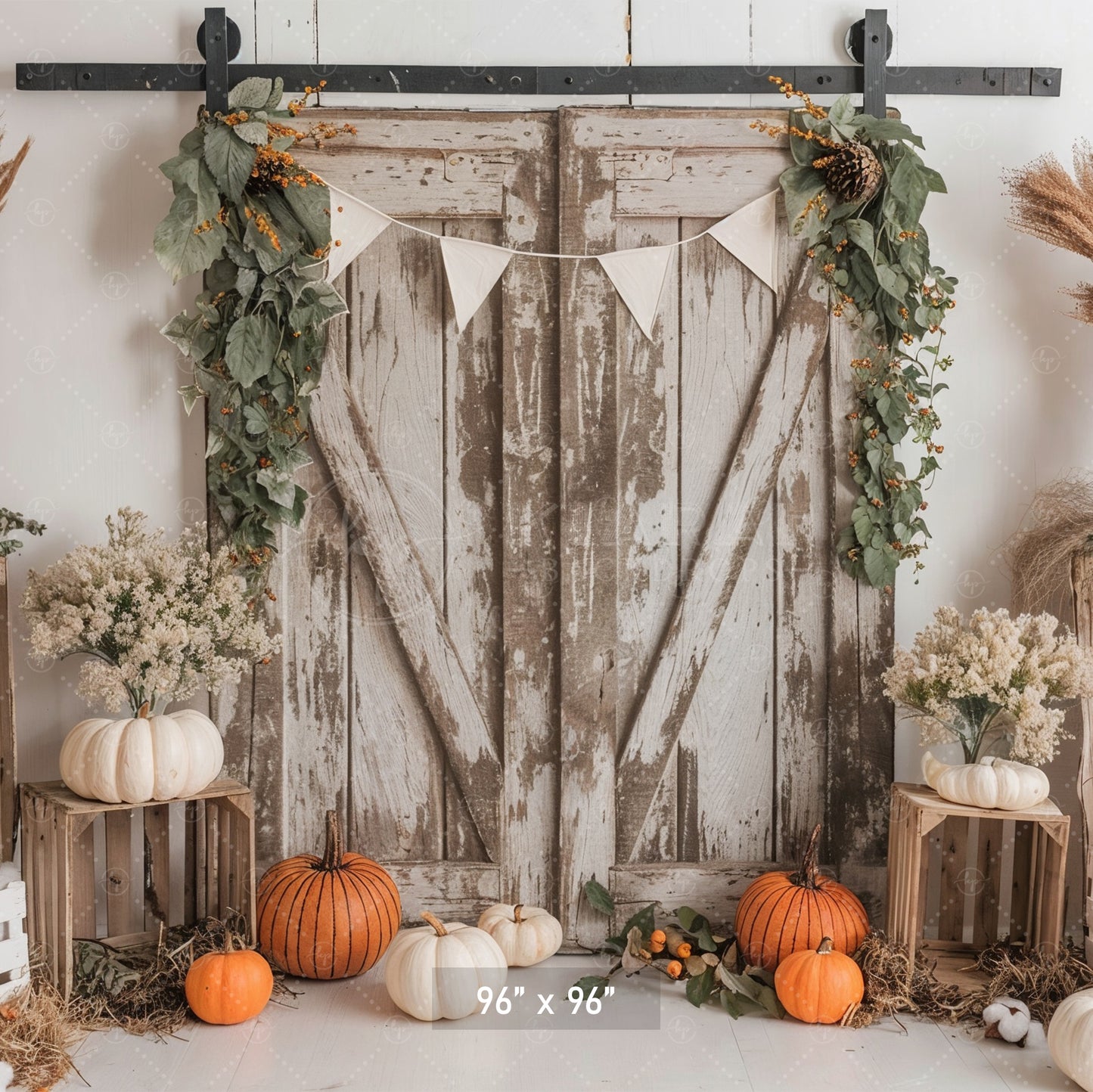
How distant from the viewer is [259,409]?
98.1 inches

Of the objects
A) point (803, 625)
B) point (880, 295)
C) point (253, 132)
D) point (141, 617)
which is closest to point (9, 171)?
point (253, 132)

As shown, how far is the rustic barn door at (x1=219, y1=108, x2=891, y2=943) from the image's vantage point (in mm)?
2590

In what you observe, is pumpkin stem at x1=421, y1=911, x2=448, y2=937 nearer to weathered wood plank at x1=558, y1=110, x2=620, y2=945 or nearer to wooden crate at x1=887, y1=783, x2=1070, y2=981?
weathered wood plank at x1=558, y1=110, x2=620, y2=945

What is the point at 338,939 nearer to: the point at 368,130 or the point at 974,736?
the point at 974,736

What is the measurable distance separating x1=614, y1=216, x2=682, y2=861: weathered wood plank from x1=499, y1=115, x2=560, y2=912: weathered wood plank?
18cm

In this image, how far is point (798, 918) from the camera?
231 cm

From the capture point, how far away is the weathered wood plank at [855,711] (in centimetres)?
262

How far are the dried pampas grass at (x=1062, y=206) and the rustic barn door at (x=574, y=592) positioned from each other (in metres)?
0.57

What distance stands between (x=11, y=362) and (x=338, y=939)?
1726 millimetres

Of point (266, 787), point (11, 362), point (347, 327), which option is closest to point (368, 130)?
point (347, 327)

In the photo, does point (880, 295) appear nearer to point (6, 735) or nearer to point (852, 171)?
point (852, 171)

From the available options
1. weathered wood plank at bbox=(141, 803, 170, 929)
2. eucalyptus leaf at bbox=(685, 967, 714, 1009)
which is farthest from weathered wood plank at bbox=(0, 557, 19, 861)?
eucalyptus leaf at bbox=(685, 967, 714, 1009)

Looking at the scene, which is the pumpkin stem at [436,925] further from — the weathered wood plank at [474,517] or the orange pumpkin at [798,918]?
the orange pumpkin at [798,918]

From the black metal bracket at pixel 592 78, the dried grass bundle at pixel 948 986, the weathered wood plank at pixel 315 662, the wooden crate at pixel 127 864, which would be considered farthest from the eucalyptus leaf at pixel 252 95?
the dried grass bundle at pixel 948 986
